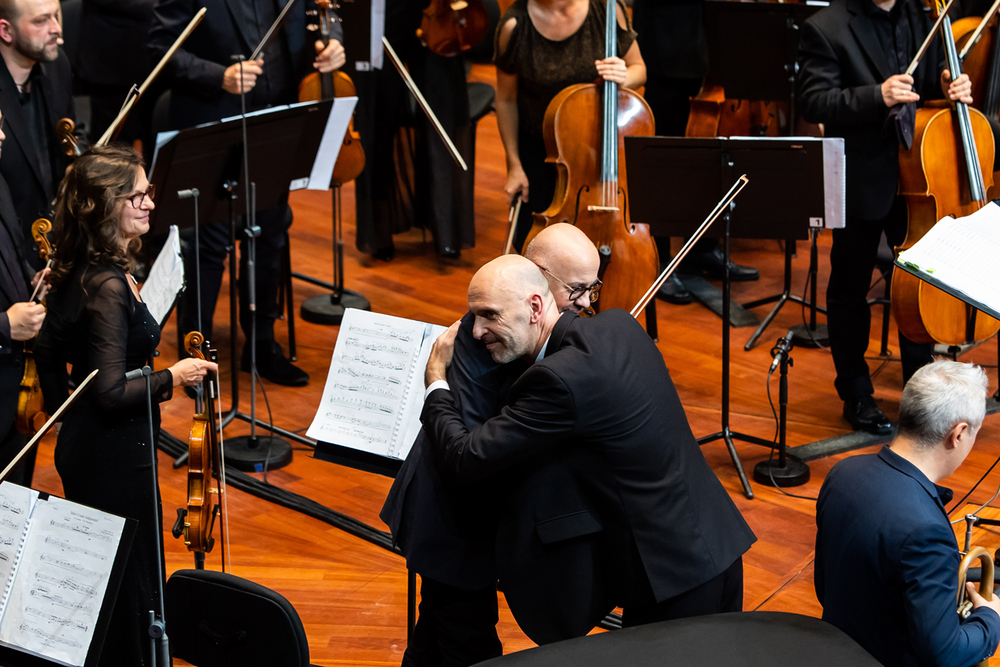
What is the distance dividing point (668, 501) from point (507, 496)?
32cm

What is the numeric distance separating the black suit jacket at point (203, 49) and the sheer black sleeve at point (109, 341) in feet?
5.73

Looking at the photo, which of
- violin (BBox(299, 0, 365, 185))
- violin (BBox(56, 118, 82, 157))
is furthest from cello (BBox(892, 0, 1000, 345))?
violin (BBox(56, 118, 82, 157))

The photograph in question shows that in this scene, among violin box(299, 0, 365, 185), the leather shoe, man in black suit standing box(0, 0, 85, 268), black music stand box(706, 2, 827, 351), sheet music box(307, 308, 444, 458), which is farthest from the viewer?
black music stand box(706, 2, 827, 351)

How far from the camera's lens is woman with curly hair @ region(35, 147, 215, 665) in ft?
8.46

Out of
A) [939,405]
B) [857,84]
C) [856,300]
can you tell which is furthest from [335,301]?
[939,405]

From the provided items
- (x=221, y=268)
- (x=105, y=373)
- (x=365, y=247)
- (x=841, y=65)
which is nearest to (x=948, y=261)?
(x=841, y=65)

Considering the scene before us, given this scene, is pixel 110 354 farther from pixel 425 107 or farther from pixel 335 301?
pixel 335 301

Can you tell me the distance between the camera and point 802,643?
5.20 feet

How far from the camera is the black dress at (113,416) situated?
257 cm

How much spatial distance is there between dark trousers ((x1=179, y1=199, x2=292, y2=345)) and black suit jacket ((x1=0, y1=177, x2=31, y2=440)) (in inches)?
41.0

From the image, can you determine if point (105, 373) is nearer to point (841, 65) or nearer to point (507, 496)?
→ point (507, 496)

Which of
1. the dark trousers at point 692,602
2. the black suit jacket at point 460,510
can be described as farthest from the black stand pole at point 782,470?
the black suit jacket at point 460,510

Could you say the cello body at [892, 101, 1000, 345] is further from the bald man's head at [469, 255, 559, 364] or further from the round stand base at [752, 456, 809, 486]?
the bald man's head at [469, 255, 559, 364]

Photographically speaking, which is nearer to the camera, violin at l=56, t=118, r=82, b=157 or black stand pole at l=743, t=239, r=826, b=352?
violin at l=56, t=118, r=82, b=157
